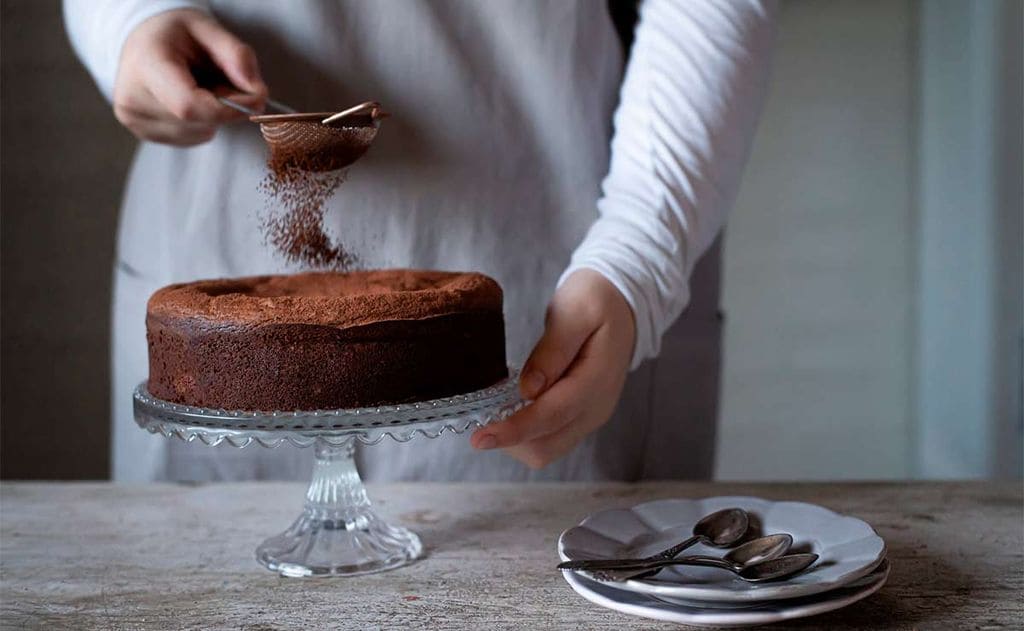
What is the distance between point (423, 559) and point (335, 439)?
0.15 m

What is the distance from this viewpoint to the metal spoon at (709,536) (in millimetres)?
772

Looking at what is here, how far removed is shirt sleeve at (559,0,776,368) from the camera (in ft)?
3.60

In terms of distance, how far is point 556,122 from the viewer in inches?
49.8

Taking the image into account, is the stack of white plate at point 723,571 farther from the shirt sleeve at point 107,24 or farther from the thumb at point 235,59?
the shirt sleeve at point 107,24

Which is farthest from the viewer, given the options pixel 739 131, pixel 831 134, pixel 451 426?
pixel 831 134

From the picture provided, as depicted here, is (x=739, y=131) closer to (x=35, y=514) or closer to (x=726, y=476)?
(x=35, y=514)

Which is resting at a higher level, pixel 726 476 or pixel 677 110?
pixel 677 110

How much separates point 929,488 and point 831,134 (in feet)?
5.29

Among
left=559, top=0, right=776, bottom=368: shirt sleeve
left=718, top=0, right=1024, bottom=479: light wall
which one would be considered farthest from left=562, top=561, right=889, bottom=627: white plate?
left=718, top=0, right=1024, bottom=479: light wall

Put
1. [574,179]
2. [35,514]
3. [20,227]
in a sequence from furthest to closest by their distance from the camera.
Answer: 1. [20,227]
2. [574,179]
3. [35,514]

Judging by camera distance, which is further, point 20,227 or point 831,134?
point 831,134

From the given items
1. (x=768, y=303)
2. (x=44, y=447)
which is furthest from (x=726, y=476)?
(x=44, y=447)

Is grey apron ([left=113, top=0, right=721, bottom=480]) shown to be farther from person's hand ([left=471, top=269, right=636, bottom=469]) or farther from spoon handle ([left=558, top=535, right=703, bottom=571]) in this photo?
spoon handle ([left=558, top=535, right=703, bottom=571])

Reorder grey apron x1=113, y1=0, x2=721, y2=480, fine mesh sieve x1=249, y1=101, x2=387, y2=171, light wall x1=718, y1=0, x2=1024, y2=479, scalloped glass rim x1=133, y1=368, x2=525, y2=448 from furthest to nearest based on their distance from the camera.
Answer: light wall x1=718, y1=0, x2=1024, y2=479, grey apron x1=113, y1=0, x2=721, y2=480, fine mesh sieve x1=249, y1=101, x2=387, y2=171, scalloped glass rim x1=133, y1=368, x2=525, y2=448
